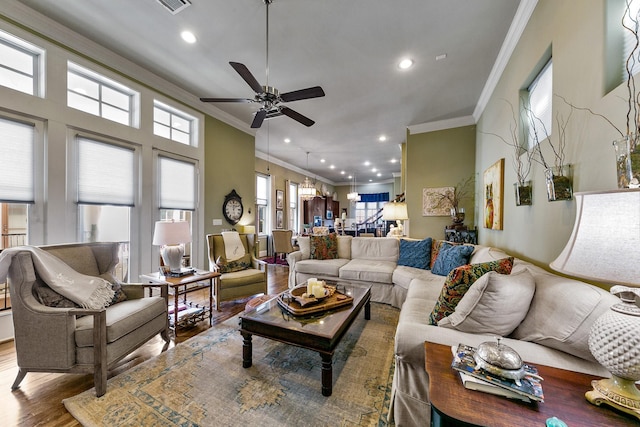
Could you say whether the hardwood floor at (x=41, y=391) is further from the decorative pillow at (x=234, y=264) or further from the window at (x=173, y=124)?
the window at (x=173, y=124)

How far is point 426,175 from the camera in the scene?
5.14m

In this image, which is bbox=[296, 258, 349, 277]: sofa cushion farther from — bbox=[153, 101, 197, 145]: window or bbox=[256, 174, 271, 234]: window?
bbox=[256, 174, 271, 234]: window

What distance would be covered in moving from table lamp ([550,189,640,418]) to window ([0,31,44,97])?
14.7 feet

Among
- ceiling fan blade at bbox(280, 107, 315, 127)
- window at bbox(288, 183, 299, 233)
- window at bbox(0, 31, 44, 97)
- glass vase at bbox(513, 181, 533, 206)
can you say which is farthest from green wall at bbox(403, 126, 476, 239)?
window at bbox(0, 31, 44, 97)

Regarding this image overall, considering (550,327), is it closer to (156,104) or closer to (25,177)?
(25,177)

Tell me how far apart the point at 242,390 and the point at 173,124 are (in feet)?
13.7

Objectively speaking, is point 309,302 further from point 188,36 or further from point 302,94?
point 188,36

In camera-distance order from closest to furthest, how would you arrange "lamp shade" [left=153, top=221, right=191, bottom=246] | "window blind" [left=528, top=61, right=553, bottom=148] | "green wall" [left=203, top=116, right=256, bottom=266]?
"window blind" [left=528, top=61, right=553, bottom=148], "lamp shade" [left=153, top=221, right=191, bottom=246], "green wall" [left=203, top=116, right=256, bottom=266]

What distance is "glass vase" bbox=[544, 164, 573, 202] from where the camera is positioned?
1.54 meters

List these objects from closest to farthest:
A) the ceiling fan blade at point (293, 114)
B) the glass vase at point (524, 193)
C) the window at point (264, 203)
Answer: the glass vase at point (524, 193) → the ceiling fan blade at point (293, 114) → the window at point (264, 203)

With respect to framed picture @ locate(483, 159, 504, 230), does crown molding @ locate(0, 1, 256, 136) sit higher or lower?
higher

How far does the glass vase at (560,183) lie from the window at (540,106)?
1.54 ft

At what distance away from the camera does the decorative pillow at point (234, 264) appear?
342 centimetres

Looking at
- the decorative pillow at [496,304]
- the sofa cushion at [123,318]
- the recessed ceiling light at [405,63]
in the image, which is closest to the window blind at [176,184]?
the sofa cushion at [123,318]
